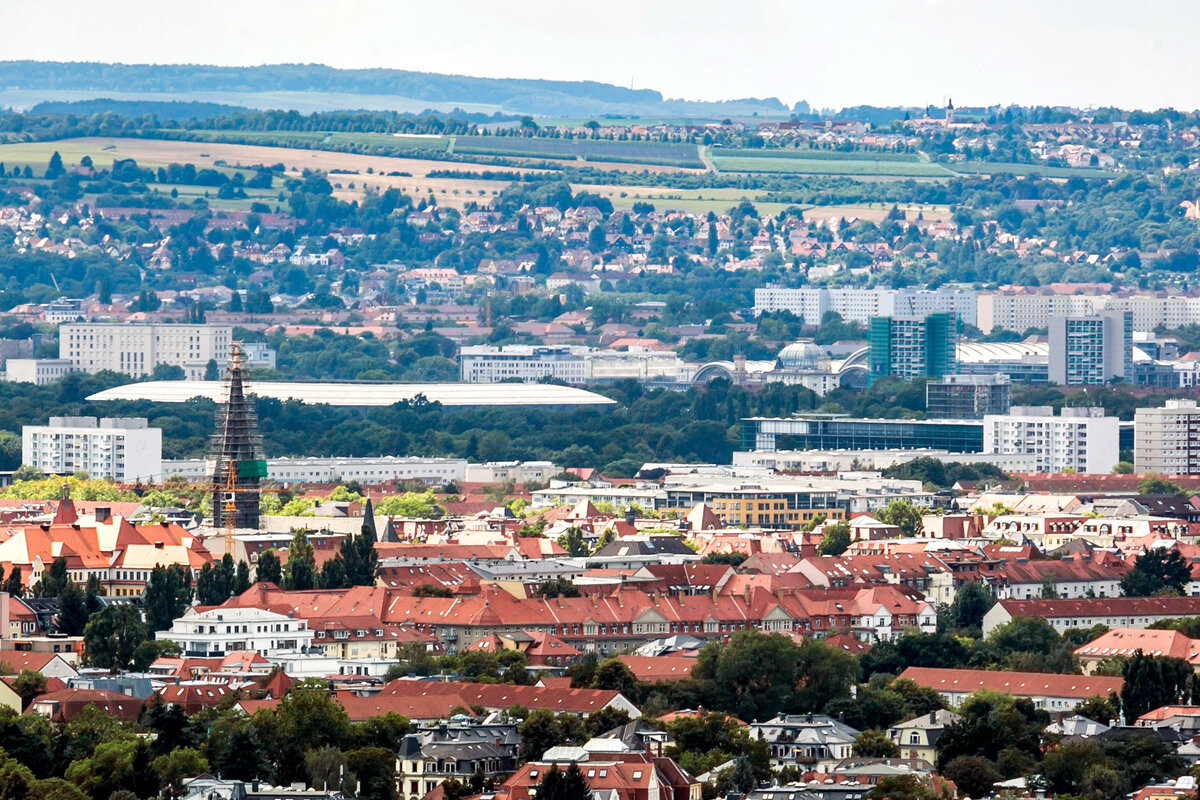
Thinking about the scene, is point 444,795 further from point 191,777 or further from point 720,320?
point 720,320

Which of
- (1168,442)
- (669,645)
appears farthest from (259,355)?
(669,645)

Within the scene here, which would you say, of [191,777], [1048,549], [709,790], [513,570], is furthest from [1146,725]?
[1048,549]

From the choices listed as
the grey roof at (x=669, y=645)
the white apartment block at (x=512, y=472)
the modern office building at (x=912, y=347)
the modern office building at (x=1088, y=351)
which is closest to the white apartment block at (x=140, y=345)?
the modern office building at (x=912, y=347)

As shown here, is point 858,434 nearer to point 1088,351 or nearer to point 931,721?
point 1088,351

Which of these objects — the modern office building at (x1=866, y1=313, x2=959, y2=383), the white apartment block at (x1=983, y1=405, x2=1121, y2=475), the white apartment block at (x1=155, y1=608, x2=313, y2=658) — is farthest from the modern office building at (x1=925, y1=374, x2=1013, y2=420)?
the white apartment block at (x1=155, y1=608, x2=313, y2=658)

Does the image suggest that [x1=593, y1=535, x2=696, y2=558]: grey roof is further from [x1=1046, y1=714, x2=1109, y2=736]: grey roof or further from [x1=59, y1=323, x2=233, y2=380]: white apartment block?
[x1=59, y1=323, x2=233, y2=380]: white apartment block

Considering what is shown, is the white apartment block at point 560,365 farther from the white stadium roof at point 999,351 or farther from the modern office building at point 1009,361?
the modern office building at point 1009,361
